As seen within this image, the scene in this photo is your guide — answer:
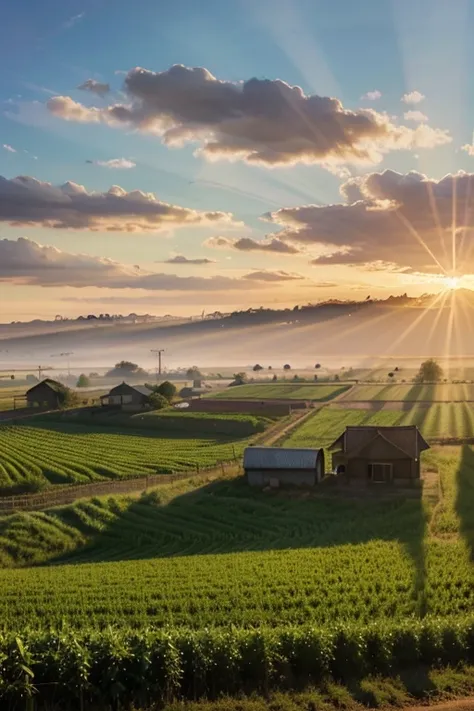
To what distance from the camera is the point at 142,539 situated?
3008 centimetres

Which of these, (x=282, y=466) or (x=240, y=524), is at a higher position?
(x=282, y=466)

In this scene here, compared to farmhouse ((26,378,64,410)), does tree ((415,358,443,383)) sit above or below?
above

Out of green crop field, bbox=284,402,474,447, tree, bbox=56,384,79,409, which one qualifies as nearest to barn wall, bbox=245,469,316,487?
green crop field, bbox=284,402,474,447

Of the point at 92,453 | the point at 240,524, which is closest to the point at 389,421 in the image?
the point at 92,453

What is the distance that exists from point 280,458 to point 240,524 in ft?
27.5

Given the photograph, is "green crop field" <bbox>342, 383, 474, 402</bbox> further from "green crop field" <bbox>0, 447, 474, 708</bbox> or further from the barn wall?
the barn wall

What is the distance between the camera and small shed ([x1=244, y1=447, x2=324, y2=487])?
38812mm

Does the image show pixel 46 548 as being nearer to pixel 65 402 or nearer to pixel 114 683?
pixel 114 683

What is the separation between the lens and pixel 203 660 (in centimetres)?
1484

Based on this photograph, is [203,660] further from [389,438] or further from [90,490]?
[389,438]

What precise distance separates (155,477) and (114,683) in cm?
2867

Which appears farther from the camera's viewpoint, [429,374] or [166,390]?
[429,374]

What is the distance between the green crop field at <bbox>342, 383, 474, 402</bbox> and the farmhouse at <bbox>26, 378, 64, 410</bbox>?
3742 centimetres

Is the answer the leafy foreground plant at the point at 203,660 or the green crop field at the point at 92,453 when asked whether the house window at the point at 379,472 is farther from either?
the leafy foreground plant at the point at 203,660
